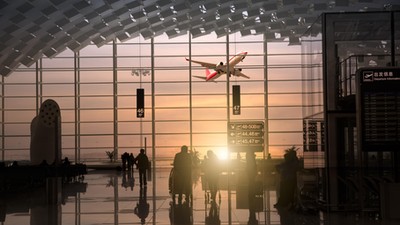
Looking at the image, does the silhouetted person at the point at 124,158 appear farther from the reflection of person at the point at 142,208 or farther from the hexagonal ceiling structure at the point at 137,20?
the reflection of person at the point at 142,208

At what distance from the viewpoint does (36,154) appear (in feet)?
101

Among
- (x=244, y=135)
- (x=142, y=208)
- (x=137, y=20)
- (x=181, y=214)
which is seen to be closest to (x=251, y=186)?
(x=142, y=208)

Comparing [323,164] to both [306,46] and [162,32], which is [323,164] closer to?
[306,46]

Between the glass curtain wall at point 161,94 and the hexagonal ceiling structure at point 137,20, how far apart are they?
684 mm

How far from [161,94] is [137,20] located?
4189 millimetres

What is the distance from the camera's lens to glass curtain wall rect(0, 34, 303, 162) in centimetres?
4434

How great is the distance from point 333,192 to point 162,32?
28.6m

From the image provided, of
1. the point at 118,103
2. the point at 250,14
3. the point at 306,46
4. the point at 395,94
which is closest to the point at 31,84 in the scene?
the point at 118,103

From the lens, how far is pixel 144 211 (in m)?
17.2

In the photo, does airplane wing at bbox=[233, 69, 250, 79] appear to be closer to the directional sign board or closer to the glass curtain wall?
the glass curtain wall

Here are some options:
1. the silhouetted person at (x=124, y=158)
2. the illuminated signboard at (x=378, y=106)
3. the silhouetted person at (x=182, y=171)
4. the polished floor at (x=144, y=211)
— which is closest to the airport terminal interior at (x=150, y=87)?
the silhouetted person at (x=124, y=158)

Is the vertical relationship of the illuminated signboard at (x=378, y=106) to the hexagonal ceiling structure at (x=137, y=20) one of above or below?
below

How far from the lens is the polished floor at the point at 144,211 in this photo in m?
15.0

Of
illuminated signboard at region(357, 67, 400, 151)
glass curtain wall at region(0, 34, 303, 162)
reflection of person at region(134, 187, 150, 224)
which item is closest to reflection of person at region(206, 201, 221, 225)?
reflection of person at region(134, 187, 150, 224)
